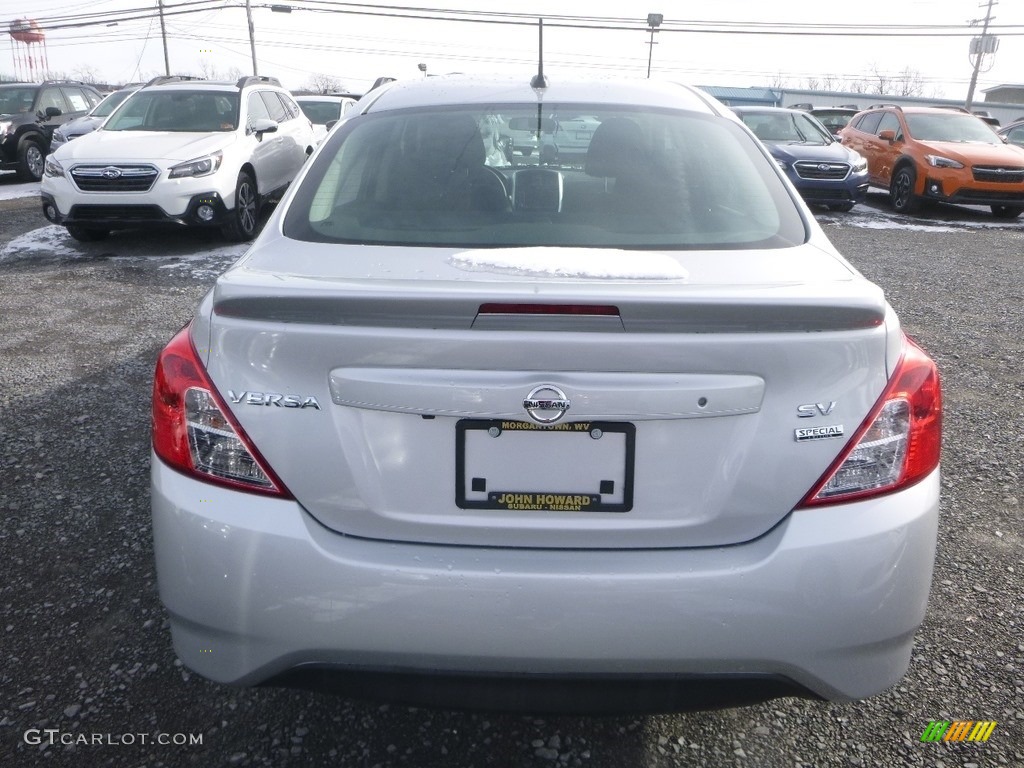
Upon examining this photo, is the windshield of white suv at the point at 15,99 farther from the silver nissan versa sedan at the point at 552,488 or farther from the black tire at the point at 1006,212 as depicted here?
the silver nissan versa sedan at the point at 552,488

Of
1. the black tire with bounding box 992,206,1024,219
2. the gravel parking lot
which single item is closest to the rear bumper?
the gravel parking lot

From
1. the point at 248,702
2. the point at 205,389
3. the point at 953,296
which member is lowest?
the point at 953,296

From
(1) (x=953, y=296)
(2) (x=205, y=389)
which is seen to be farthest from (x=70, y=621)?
(1) (x=953, y=296)

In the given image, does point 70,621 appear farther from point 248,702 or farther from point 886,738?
point 886,738

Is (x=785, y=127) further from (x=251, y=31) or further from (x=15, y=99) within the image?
(x=251, y=31)

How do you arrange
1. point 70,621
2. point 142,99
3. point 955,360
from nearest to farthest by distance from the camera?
point 70,621, point 955,360, point 142,99

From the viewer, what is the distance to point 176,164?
8.45 meters

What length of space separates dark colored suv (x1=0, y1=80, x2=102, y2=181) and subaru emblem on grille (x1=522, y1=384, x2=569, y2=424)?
1586 centimetres

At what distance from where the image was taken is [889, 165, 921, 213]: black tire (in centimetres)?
1292

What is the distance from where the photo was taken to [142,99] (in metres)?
10.0

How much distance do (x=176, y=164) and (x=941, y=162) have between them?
34.4 ft

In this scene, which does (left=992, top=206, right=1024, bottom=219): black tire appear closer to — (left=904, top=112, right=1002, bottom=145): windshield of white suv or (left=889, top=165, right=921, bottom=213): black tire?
(left=904, top=112, right=1002, bottom=145): windshield of white suv

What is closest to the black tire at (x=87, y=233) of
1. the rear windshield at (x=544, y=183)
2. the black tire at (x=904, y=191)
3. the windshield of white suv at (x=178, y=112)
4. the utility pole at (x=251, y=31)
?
the windshield of white suv at (x=178, y=112)

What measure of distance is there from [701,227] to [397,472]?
1114 millimetres
